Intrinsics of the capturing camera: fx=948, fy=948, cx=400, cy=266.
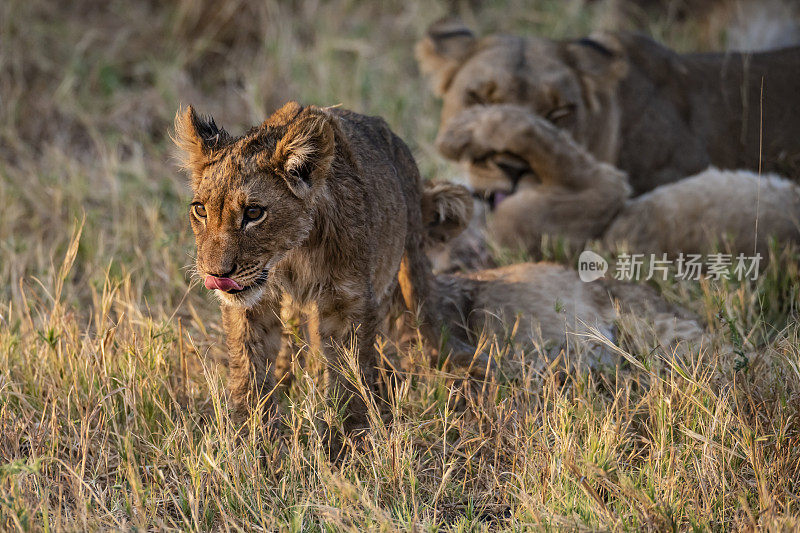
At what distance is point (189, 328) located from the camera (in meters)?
4.32

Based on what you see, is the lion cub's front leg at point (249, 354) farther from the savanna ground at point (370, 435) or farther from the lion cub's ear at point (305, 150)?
the lion cub's ear at point (305, 150)

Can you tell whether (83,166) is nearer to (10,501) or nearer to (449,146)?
(449,146)

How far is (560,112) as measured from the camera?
5902mm

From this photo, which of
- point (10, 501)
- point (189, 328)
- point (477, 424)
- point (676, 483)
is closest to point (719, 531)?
point (676, 483)

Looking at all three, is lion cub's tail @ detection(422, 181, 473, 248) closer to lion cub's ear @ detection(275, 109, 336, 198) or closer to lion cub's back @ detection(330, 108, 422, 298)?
lion cub's back @ detection(330, 108, 422, 298)

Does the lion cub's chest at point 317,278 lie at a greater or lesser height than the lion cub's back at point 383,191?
lesser

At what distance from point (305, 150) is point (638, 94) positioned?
4.00 meters

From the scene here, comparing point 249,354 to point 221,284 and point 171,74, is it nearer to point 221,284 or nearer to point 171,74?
point 221,284

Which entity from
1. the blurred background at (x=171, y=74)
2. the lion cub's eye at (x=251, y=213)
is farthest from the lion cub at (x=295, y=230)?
the blurred background at (x=171, y=74)

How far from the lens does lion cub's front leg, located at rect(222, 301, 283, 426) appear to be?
3197 millimetres

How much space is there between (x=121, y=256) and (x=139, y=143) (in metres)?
2.05

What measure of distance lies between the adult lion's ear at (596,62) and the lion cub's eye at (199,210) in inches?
145

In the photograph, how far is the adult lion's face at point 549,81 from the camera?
5.86 metres

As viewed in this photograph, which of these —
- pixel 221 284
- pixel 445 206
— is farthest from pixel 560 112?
pixel 221 284
